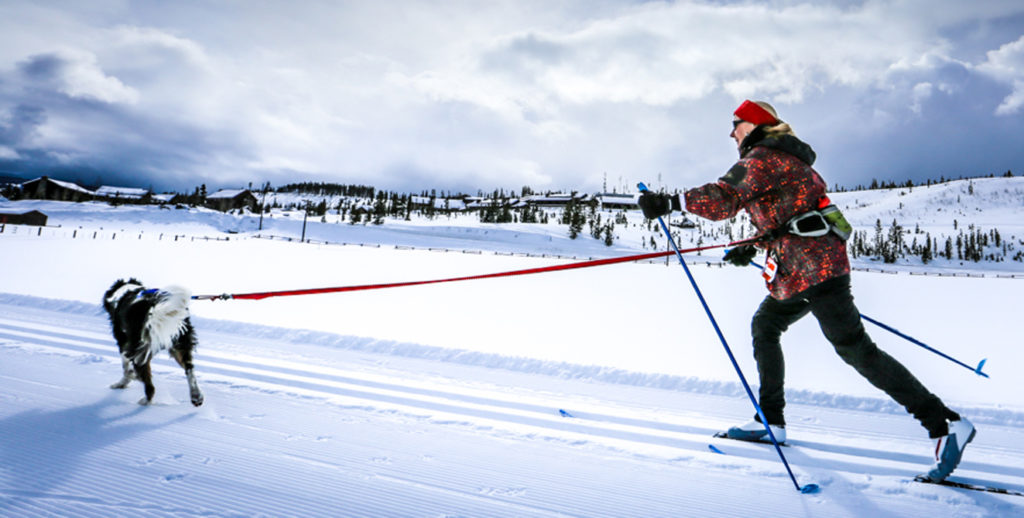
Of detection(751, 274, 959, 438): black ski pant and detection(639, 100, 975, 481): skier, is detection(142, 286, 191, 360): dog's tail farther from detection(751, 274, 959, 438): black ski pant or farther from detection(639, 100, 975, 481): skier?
detection(751, 274, 959, 438): black ski pant

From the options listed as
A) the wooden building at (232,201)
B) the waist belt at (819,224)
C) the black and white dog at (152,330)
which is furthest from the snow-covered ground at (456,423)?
the wooden building at (232,201)

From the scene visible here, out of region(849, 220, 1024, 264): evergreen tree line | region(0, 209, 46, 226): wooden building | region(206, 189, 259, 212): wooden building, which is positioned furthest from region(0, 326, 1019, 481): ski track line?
region(849, 220, 1024, 264): evergreen tree line

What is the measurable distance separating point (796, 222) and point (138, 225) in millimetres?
64190

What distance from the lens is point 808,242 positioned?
2.32 metres

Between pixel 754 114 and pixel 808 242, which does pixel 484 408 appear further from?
pixel 754 114

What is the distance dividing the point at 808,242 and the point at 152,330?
3849 mm

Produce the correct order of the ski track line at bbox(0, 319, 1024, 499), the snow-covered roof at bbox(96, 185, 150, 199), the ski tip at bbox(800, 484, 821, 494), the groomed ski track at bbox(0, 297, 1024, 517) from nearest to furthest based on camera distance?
1. the groomed ski track at bbox(0, 297, 1024, 517)
2. the ski tip at bbox(800, 484, 821, 494)
3. the ski track line at bbox(0, 319, 1024, 499)
4. the snow-covered roof at bbox(96, 185, 150, 199)

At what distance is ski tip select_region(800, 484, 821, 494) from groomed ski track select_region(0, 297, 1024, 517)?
24 millimetres

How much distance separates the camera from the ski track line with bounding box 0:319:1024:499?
2564 millimetres

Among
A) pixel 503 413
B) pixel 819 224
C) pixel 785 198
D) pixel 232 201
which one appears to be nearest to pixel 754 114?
pixel 785 198

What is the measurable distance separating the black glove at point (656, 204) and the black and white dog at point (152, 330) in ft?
9.53

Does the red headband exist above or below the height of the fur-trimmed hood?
above

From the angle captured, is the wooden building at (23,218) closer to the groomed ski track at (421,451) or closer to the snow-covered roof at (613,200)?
the groomed ski track at (421,451)

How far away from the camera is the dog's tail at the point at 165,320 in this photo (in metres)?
2.84
